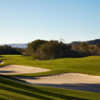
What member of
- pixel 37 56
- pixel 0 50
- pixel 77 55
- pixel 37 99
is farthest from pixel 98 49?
pixel 37 99

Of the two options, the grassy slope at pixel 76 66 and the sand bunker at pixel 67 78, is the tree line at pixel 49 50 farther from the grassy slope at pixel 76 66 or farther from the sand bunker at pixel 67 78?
the sand bunker at pixel 67 78

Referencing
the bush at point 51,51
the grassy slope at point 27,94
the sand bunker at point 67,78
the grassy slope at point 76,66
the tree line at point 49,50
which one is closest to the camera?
the grassy slope at point 27,94

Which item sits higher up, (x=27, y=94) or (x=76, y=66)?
(x=27, y=94)

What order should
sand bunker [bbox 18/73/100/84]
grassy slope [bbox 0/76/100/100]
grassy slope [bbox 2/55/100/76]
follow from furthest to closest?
grassy slope [bbox 2/55/100/76], sand bunker [bbox 18/73/100/84], grassy slope [bbox 0/76/100/100]

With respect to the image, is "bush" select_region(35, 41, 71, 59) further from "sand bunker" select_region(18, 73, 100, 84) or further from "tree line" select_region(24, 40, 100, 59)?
"sand bunker" select_region(18, 73, 100, 84)

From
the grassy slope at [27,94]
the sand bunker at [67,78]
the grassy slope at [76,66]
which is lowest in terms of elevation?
the sand bunker at [67,78]

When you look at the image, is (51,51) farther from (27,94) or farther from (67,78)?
(27,94)

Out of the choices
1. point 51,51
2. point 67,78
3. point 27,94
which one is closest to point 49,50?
point 51,51

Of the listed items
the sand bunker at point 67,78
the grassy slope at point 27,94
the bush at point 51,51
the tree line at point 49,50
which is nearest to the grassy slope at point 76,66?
the sand bunker at point 67,78

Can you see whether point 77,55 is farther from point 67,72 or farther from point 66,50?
point 67,72

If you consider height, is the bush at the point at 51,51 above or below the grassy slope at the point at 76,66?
above

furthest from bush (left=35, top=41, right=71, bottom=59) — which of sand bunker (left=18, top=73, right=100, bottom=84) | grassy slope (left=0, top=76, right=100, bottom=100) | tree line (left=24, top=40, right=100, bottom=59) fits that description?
grassy slope (left=0, top=76, right=100, bottom=100)

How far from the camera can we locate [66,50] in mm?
73688

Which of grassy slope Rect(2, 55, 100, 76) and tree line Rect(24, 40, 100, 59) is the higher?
tree line Rect(24, 40, 100, 59)
